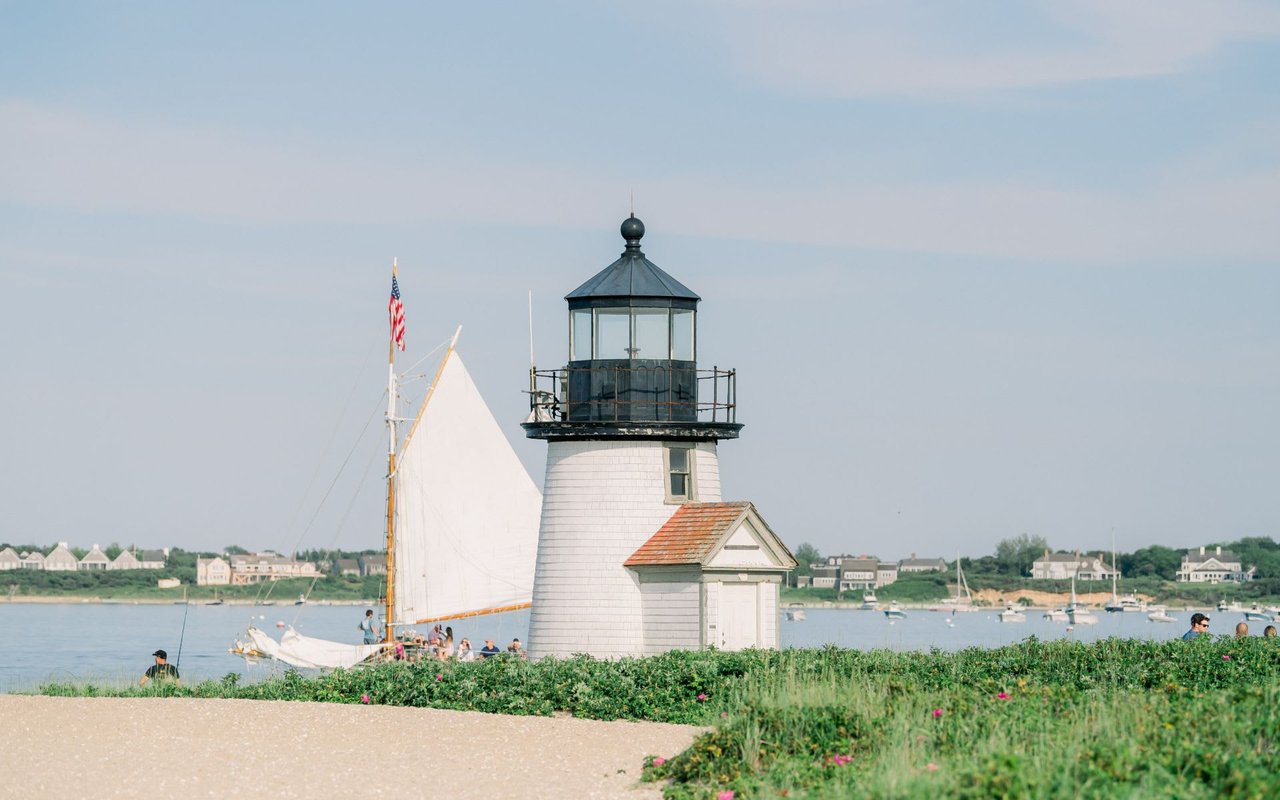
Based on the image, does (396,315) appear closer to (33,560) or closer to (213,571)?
(213,571)

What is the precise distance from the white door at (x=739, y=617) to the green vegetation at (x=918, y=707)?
8.75 feet

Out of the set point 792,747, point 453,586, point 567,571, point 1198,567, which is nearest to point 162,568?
point 1198,567

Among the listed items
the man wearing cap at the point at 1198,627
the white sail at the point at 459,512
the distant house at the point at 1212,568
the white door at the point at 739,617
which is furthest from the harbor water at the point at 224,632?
the distant house at the point at 1212,568

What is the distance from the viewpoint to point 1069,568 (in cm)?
15175

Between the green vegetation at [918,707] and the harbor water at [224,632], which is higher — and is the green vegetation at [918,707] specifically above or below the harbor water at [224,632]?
above

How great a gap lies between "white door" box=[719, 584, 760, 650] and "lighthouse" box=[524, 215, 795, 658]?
0.02 metres

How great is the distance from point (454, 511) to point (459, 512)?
0.12m

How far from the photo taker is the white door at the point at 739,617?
76.7ft

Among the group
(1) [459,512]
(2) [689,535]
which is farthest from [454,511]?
(2) [689,535]

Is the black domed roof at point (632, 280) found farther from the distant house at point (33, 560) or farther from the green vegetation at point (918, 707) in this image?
the distant house at point (33, 560)

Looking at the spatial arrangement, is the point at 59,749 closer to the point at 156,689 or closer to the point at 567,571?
the point at 156,689

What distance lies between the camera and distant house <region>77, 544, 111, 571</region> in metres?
169

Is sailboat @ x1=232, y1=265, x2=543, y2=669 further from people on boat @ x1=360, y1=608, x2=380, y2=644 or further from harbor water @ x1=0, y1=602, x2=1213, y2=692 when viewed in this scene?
harbor water @ x1=0, y1=602, x2=1213, y2=692

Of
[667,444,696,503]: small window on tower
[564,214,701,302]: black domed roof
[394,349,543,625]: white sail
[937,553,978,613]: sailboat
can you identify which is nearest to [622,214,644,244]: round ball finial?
[564,214,701,302]: black domed roof
